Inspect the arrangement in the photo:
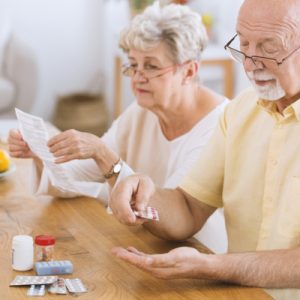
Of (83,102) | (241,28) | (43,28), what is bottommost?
(83,102)

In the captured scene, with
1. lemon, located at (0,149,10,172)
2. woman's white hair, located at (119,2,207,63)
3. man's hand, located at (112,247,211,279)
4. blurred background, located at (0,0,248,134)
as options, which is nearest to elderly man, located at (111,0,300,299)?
man's hand, located at (112,247,211,279)

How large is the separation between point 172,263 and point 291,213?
0.33 meters

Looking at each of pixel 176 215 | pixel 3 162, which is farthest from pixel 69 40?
pixel 176 215

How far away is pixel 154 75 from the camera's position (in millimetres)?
2432

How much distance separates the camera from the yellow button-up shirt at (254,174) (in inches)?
67.6

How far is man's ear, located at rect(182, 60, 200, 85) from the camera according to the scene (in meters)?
2.46

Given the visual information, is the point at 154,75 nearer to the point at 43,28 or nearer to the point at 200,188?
the point at 200,188

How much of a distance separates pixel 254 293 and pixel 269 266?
0.07 meters

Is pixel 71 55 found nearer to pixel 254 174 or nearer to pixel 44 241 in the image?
pixel 254 174

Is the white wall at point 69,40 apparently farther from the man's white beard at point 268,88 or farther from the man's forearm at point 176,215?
the man's white beard at point 268,88

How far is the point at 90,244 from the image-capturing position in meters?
1.77

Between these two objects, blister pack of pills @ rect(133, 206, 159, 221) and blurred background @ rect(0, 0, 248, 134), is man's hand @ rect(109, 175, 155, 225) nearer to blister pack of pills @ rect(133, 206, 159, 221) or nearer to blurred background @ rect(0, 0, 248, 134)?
blister pack of pills @ rect(133, 206, 159, 221)

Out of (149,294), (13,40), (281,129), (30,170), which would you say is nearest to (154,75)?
(30,170)

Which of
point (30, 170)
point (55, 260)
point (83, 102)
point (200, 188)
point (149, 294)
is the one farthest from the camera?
point (83, 102)
